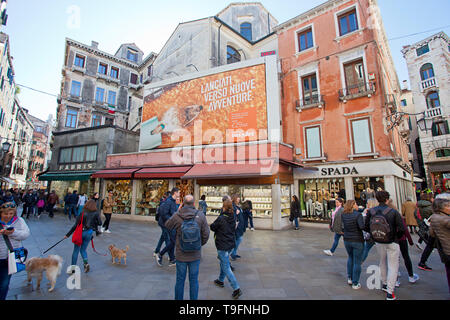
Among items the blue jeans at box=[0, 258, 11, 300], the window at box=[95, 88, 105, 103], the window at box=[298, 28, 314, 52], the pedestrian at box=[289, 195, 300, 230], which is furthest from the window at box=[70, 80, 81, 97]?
the blue jeans at box=[0, 258, 11, 300]

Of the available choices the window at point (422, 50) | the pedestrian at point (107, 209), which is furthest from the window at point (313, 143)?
the window at point (422, 50)

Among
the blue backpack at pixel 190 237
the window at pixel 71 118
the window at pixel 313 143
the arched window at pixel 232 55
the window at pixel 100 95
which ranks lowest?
the blue backpack at pixel 190 237

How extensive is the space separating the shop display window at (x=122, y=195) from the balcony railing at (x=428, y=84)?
30060 millimetres

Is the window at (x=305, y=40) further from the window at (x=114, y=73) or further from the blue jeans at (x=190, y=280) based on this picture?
the window at (x=114, y=73)

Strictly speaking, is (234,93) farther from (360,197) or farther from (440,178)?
(440,178)

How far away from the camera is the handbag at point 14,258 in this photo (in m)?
2.93

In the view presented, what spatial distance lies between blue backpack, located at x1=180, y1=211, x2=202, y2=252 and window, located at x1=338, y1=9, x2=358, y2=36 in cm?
1546

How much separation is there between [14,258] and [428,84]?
32291mm

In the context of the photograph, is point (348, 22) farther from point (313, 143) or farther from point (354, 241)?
point (354, 241)

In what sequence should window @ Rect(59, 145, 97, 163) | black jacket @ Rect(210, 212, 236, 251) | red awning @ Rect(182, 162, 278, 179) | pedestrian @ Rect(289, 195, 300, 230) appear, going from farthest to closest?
window @ Rect(59, 145, 97, 163) → pedestrian @ Rect(289, 195, 300, 230) → red awning @ Rect(182, 162, 278, 179) → black jacket @ Rect(210, 212, 236, 251)

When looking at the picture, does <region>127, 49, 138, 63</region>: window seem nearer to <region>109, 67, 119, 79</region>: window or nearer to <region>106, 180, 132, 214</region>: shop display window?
<region>109, 67, 119, 79</region>: window

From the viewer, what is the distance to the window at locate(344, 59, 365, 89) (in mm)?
12398

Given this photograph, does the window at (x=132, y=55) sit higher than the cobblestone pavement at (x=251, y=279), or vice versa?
the window at (x=132, y=55)

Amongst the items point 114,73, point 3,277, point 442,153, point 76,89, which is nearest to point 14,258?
point 3,277
